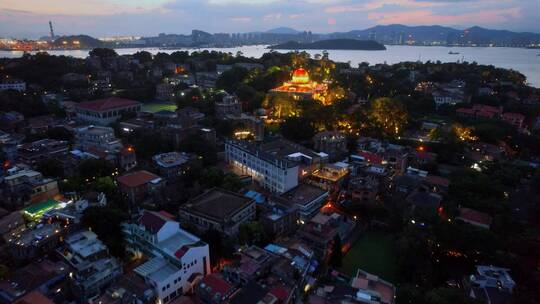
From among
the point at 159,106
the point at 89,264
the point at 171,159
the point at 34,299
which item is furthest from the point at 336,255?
the point at 159,106

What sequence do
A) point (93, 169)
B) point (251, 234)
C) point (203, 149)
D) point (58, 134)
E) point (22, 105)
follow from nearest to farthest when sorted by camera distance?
1. point (251, 234)
2. point (93, 169)
3. point (203, 149)
4. point (58, 134)
5. point (22, 105)

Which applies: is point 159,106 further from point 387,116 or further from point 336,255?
point 336,255

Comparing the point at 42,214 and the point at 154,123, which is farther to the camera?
the point at 154,123

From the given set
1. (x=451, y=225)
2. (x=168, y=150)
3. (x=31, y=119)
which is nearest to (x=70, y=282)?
(x=168, y=150)

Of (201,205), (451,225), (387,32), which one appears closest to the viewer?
(451,225)

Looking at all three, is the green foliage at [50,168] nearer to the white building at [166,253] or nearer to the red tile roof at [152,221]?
the white building at [166,253]

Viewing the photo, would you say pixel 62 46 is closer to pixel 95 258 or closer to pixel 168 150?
pixel 168 150
